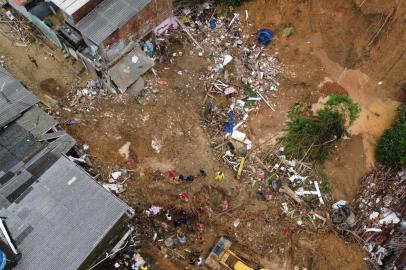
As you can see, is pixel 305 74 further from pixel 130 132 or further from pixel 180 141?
pixel 130 132

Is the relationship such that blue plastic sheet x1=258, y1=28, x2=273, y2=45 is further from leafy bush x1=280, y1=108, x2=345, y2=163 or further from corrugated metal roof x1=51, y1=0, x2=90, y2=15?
corrugated metal roof x1=51, y1=0, x2=90, y2=15

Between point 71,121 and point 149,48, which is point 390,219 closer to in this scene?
point 149,48

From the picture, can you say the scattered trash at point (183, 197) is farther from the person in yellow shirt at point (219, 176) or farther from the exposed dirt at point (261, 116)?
the person in yellow shirt at point (219, 176)

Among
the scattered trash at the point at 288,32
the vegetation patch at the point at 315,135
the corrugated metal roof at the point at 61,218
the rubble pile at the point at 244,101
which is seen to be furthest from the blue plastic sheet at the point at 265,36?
the corrugated metal roof at the point at 61,218

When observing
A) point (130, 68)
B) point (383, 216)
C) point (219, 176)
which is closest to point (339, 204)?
point (383, 216)

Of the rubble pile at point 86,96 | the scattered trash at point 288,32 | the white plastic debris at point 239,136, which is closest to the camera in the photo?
the white plastic debris at point 239,136

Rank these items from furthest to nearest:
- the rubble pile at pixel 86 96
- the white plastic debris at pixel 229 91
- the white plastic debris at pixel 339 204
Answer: the white plastic debris at pixel 229 91 → the rubble pile at pixel 86 96 → the white plastic debris at pixel 339 204

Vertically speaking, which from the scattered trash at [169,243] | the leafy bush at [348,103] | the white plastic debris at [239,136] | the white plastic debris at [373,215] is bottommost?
the scattered trash at [169,243]
